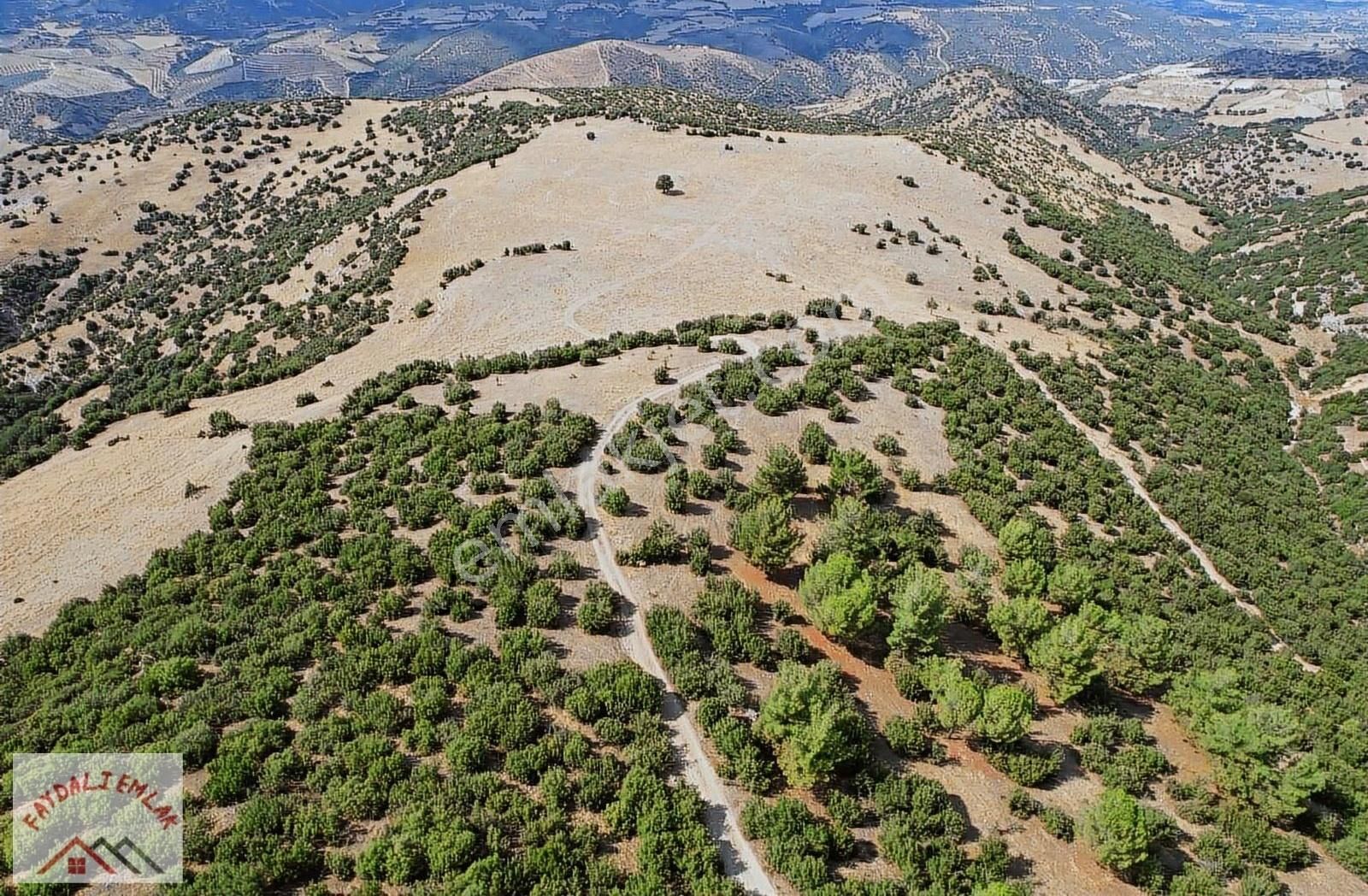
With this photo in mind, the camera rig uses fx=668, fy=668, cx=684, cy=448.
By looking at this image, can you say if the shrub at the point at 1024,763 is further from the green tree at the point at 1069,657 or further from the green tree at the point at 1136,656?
the green tree at the point at 1136,656

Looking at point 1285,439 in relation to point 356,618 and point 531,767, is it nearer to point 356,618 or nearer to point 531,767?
point 531,767

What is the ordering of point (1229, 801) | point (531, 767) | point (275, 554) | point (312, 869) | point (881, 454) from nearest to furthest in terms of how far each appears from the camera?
point (312, 869)
point (531, 767)
point (1229, 801)
point (275, 554)
point (881, 454)

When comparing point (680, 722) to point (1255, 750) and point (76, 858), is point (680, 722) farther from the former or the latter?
point (1255, 750)

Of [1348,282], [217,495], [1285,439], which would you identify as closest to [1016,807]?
[217,495]

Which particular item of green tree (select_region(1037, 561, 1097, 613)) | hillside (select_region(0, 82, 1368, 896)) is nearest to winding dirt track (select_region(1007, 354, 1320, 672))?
hillside (select_region(0, 82, 1368, 896))

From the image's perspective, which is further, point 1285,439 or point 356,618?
point 1285,439

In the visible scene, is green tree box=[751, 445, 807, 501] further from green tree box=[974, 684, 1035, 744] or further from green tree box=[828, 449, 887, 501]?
green tree box=[974, 684, 1035, 744]
